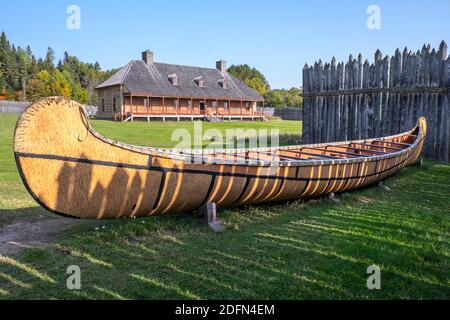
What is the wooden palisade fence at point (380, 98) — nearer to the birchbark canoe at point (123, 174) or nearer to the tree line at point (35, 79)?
the birchbark canoe at point (123, 174)

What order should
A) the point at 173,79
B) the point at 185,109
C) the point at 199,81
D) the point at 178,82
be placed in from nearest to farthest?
the point at 173,79 < the point at 178,82 < the point at 185,109 < the point at 199,81

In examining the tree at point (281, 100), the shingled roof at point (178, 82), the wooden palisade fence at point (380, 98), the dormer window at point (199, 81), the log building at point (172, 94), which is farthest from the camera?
the tree at point (281, 100)

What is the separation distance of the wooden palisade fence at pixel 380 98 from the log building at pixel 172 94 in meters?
25.3

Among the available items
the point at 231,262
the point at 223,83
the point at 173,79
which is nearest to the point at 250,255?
the point at 231,262

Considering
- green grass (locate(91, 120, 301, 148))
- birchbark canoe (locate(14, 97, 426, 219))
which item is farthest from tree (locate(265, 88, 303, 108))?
birchbark canoe (locate(14, 97, 426, 219))

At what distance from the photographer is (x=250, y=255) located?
4434mm

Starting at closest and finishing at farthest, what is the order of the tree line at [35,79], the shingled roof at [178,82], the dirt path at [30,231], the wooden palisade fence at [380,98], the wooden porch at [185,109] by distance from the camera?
the dirt path at [30,231] < the wooden palisade fence at [380,98] < the wooden porch at [185,109] < the shingled roof at [178,82] < the tree line at [35,79]

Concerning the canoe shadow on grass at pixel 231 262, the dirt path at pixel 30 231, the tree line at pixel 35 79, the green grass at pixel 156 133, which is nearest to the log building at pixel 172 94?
the green grass at pixel 156 133

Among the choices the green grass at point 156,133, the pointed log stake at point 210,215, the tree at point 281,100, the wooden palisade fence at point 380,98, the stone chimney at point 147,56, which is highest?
the stone chimney at point 147,56

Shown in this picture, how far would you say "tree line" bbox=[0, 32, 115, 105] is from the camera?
6656 cm

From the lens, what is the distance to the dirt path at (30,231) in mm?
4863

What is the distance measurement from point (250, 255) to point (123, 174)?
6.03ft

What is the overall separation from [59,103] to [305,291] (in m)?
3.22

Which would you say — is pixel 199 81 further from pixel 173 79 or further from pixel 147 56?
pixel 147 56
